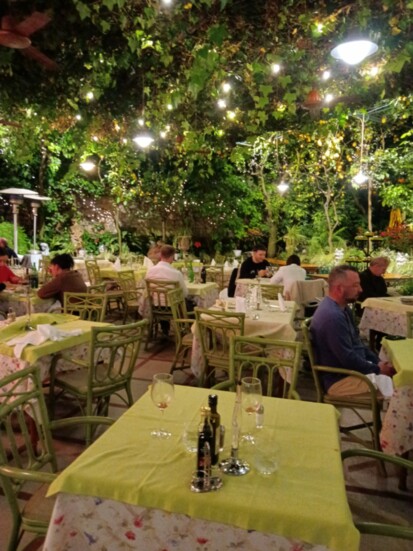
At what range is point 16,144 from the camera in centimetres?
430

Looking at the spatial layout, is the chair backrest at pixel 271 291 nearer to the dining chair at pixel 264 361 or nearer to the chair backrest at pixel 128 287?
the chair backrest at pixel 128 287

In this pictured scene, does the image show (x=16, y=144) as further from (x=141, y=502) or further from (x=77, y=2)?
(x=141, y=502)

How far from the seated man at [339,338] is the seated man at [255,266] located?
3746 mm

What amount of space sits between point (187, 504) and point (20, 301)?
4238 millimetres

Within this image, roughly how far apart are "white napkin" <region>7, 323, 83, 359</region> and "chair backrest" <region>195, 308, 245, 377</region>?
110 centimetres

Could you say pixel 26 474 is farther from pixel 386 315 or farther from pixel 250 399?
pixel 386 315

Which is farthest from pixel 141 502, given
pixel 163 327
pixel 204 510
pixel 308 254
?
pixel 308 254

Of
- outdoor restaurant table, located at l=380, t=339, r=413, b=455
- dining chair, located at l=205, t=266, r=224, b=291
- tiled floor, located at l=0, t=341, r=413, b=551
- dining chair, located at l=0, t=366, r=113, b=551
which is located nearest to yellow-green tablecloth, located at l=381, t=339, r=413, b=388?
outdoor restaurant table, located at l=380, t=339, r=413, b=455

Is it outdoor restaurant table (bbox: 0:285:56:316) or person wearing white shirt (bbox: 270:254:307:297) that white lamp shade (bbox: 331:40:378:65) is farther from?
outdoor restaurant table (bbox: 0:285:56:316)

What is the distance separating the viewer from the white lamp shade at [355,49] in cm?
332

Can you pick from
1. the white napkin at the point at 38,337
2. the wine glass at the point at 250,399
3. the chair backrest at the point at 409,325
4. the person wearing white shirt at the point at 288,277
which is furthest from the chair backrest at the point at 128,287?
the wine glass at the point at 250,399

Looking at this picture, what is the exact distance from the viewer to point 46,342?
3043mm

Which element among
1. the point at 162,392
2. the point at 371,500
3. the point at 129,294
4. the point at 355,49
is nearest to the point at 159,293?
the point at 129,294

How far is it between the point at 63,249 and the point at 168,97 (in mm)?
→ 9764
